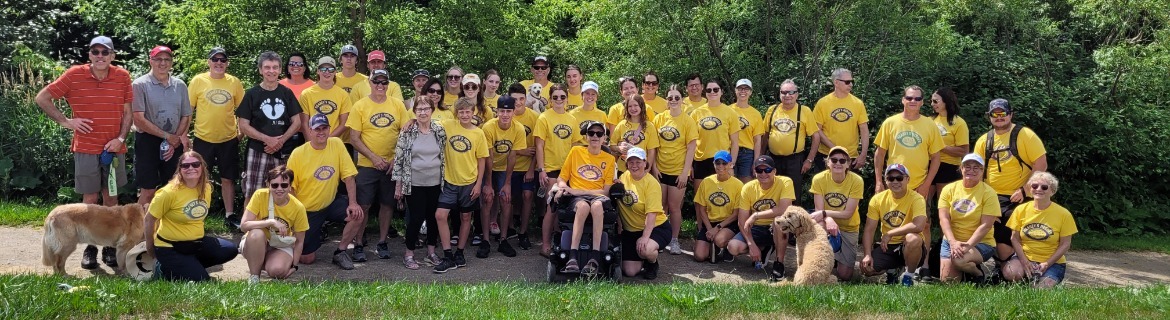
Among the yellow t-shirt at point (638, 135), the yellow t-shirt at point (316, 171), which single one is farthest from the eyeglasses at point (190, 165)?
the yellow t-shirt at point (638, 135)

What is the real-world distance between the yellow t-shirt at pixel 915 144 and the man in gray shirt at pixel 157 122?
650 cm

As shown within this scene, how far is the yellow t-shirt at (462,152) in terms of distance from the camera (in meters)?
8.80

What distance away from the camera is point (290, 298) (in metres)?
6.30

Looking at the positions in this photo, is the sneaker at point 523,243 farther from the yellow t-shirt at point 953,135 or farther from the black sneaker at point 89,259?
the yellow t-shirt at point 953,135

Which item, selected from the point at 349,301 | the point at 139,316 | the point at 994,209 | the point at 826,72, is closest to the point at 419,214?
the point at 349,301

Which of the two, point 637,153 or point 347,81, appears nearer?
point 637,153

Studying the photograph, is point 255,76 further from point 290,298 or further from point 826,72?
point 826,72

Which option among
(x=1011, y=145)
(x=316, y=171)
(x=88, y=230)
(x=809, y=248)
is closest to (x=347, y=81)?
(x=316, y=171)

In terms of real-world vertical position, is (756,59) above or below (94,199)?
above

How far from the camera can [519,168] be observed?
9773mm

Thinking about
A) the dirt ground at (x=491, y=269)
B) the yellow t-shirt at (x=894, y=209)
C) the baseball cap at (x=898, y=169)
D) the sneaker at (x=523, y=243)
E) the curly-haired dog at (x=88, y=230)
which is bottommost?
the dirt ground at (x=491, y=269)

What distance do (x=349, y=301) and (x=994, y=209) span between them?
17.2 ft

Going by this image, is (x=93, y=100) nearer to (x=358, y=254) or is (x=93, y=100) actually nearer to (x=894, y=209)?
(x=358, y=254)

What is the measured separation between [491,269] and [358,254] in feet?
3.93
